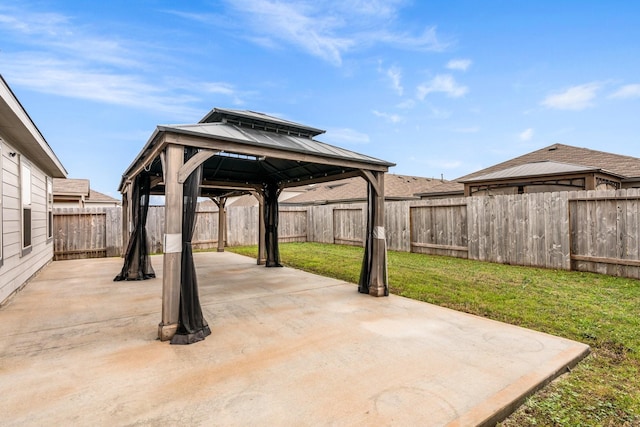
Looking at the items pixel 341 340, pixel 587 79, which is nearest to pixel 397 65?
pixel 587 79

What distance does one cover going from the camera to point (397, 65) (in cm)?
1300

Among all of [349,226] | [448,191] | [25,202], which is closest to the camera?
[25,202]

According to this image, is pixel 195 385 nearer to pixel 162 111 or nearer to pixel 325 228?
pixel 325 228

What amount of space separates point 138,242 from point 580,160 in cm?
1490

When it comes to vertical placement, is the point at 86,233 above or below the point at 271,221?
below

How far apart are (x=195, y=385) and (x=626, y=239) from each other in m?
7.81

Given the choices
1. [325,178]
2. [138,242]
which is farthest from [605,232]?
[138,242]

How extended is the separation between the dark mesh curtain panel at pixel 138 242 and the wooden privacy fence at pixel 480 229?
4.88 meters

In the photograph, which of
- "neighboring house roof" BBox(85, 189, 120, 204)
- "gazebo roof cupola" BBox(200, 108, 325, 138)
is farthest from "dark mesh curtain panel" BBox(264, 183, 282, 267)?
"neighboring house roof" BBox(85, 189, 120, 204)

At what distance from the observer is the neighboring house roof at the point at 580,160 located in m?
10.7

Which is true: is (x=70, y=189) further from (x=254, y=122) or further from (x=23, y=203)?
(x=254, y=122)

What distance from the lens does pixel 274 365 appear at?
2666 millimetres

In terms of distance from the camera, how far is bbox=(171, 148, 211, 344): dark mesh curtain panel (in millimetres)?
3301

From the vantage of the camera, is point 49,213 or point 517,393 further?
point 49,213
